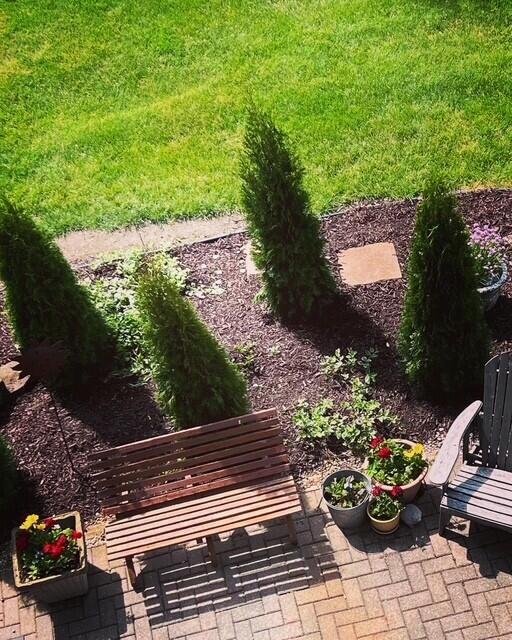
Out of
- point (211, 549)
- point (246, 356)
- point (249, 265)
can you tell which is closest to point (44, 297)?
point (246, 356)

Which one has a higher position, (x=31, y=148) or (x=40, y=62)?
(x=40, y=62)

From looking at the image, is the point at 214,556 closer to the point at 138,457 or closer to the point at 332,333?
the point at 138,457

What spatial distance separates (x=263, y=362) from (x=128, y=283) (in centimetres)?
180

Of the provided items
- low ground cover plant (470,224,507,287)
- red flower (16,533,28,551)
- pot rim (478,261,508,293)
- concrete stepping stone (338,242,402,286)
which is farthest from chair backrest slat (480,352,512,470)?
red flower (16,533,28,551)

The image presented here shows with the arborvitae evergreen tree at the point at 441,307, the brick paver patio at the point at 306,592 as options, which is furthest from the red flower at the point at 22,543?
the arborvitae evergreen tree at the point at 441,307

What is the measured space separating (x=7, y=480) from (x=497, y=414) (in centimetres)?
385

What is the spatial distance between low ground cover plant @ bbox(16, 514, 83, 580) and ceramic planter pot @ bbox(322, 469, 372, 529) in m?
1.89

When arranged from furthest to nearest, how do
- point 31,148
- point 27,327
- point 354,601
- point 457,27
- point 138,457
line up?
point 457,27 → point 31,148 → point 27,327 → point 138,457 → point 354,601

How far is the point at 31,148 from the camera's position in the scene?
10.9 meters

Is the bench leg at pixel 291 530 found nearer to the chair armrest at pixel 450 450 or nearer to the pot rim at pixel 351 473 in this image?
the pot rim at pixel 351 473

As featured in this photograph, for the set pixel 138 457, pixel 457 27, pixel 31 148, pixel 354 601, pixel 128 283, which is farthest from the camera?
pixel 457 27

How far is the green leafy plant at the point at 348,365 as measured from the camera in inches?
288

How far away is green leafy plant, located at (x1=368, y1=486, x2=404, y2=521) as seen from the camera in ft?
20.0

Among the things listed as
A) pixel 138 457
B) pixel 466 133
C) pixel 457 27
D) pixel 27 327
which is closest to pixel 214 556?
pixel 138 457
